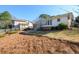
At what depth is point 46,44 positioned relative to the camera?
2.95 meters

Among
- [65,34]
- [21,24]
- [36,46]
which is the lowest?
[36,46]

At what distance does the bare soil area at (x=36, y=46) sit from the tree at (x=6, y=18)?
17cm

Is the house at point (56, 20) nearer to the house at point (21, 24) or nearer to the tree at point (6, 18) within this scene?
the house at point (21, 24)

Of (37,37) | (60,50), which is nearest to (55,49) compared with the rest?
(60,50)

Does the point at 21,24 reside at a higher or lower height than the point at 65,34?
higher

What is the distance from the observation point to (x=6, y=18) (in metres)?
2.98

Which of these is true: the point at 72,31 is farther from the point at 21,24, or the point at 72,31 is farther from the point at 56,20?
the point at 21,24

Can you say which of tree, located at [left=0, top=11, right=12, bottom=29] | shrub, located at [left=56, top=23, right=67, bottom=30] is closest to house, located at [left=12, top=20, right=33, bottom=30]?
tree, located at [left=0, top=11, right=12, bottom=29]

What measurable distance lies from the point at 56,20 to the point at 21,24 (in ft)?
1.38

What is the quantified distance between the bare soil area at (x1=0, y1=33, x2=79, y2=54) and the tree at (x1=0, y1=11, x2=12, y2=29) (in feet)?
0.55

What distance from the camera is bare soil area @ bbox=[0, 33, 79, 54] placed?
2.93 metres

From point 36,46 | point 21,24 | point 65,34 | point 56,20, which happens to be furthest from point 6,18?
point 65,34

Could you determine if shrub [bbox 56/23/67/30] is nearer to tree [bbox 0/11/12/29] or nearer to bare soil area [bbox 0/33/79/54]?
bare soil area [bbox 0/33/79/54]

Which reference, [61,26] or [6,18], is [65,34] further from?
[6,18]
